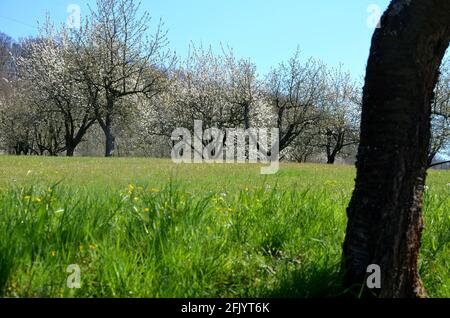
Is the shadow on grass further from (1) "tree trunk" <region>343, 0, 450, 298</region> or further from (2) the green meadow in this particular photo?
(1) "tree trunk" <region>343, 0, 450, 298</region>

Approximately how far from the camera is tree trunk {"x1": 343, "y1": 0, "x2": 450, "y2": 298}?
239 cm

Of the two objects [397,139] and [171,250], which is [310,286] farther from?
[397,139]

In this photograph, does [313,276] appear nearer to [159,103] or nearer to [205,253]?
[205,253]

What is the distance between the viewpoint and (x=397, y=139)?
7.95 feet

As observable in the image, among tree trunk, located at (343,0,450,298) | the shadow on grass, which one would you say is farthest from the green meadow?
tree trunk, located at (343,0,450,298)

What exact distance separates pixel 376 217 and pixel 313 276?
1.93 ft

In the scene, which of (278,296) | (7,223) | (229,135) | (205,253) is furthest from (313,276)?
(229,135)

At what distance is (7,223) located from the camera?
8.89ft

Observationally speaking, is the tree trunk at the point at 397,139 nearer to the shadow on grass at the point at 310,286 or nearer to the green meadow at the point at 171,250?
the shadow on grass at the point at 310,286

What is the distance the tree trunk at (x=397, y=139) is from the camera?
239 cm

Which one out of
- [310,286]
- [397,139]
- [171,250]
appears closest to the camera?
[397,139]

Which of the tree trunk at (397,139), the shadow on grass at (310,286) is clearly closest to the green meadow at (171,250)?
the shadow on grass at (310,286)

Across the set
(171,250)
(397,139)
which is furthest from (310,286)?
(397,139)

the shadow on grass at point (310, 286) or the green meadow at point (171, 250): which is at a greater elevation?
the green meadow at point (171, 250)
